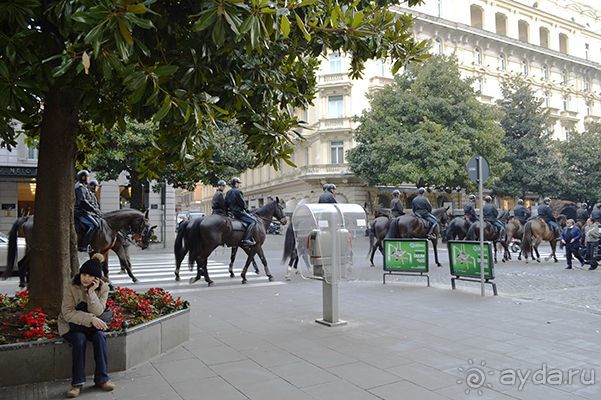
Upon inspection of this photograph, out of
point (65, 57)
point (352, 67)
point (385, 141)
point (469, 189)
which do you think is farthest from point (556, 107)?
point (65, 57)

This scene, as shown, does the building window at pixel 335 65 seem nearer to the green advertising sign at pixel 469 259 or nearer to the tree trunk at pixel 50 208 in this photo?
the green advertising sign at pixel 469 259

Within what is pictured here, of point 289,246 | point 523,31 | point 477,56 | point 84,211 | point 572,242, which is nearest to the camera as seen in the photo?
point 84,211

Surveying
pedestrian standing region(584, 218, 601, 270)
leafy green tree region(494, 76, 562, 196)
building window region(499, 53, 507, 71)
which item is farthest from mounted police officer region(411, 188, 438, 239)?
building window region(499, 53, 507, 71)

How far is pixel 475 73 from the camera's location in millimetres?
43656

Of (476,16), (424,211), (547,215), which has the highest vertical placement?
(476,16)

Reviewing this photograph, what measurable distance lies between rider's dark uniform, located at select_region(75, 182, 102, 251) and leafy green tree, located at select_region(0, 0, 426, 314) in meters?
3.25

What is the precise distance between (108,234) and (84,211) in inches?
31.8

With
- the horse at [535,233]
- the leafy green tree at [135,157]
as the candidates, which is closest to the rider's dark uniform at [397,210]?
the horse at [535,233]

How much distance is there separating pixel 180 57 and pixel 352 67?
249cm

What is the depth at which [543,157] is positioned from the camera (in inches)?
1475

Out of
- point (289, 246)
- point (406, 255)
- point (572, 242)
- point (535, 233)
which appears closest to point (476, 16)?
point (535, 233)

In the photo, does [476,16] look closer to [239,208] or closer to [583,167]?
[583,167]

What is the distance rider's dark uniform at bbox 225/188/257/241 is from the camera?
482 inches

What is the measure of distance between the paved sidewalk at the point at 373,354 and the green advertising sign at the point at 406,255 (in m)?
2.20
